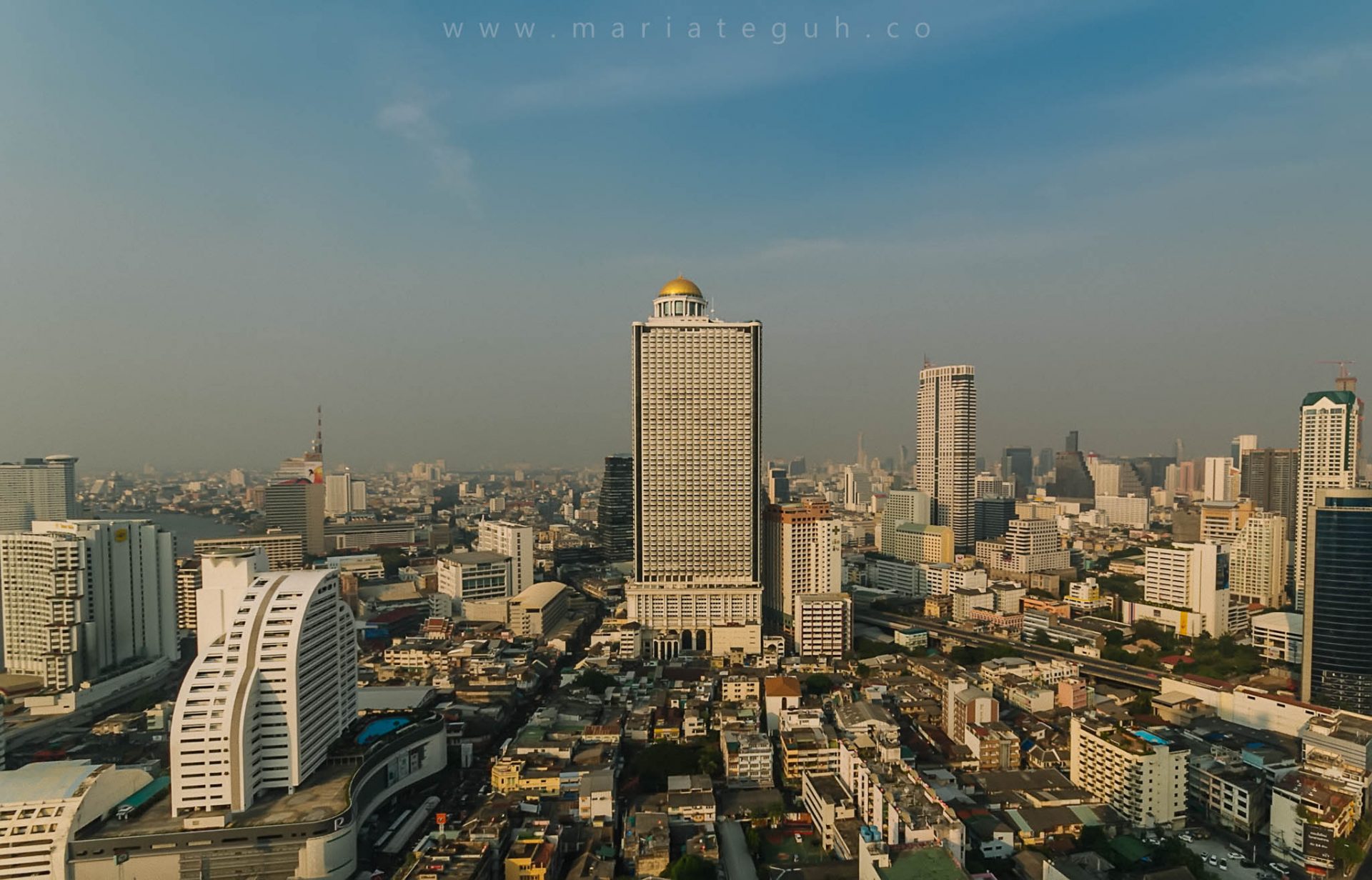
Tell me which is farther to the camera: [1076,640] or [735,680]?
[1076,640]

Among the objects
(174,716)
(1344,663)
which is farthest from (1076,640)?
(174,716)

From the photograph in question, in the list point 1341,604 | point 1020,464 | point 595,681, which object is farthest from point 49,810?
point 1020,464

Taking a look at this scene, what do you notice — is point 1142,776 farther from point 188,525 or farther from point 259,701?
point 188,525

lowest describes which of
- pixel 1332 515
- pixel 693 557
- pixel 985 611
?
pixel 985 611

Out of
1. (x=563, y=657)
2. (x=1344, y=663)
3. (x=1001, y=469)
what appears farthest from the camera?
(x=1001, y=469)

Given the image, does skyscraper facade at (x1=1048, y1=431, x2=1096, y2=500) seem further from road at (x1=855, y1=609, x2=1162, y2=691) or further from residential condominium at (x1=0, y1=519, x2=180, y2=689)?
residential condominium at (x1=0, y1=519, x2=180, y2=689)

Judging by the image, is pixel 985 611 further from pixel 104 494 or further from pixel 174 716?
pixel 104 494
